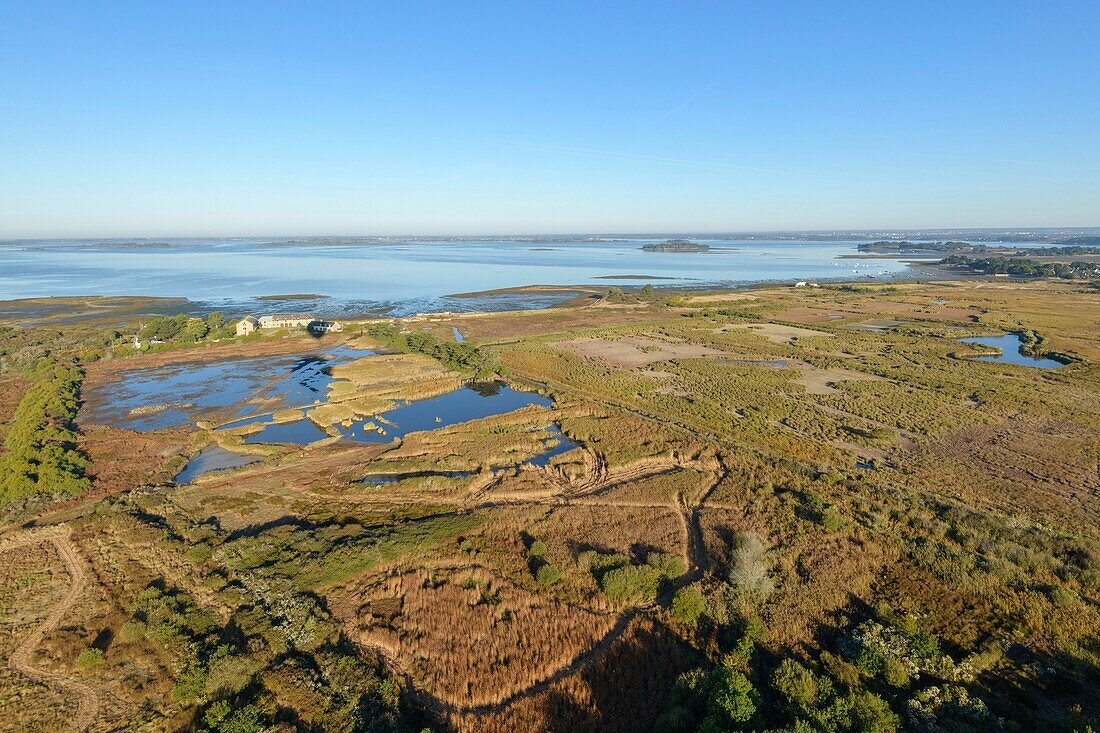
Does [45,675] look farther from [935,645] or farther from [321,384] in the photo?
[321,384]

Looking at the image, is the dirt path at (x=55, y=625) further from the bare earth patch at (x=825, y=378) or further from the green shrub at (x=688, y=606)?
the bare earth patch at (x=825, y=378)

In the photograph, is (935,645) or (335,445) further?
(335,445)

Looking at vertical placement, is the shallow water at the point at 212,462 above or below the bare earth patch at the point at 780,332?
below

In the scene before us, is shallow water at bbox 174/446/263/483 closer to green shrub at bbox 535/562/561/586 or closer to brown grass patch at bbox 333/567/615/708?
brown grass patch at bbox 333/567/615/708

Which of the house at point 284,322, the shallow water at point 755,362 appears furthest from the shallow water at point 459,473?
the house at point 284,322

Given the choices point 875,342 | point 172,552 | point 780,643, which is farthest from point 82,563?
point 875,342

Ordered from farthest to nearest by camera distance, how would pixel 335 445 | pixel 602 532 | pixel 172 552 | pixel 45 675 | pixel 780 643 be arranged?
1. pixel 335 445
2. pixel 602 532
3. pixel 172 552
4. pixel 780 643
5. pixel 45 675

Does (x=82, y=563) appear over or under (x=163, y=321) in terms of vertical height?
under
